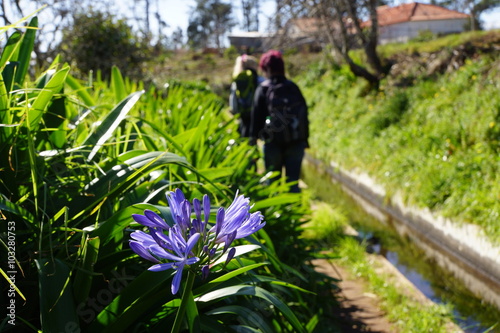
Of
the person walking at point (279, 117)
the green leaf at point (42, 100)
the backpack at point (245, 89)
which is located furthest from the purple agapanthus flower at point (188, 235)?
the backpack at point (245, 89)

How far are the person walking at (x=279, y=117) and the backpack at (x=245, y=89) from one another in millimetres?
799

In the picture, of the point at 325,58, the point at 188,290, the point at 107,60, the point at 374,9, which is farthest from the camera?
the point at 325,58

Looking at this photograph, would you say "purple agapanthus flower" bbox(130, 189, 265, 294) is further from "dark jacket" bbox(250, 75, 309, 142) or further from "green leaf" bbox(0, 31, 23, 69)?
"dark jacket" bbox(250, 75, 309, 142)

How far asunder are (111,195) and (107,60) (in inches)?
307

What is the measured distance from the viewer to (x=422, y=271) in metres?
4.80

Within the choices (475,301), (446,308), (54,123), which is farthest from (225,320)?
(475,301)

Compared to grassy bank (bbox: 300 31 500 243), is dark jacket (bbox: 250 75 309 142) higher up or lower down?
higher up

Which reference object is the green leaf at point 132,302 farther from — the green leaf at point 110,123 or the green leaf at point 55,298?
the green leaf at point 110,123

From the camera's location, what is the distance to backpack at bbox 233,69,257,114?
219 inches

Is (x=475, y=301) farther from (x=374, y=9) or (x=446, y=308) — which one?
(x=374, y=9)

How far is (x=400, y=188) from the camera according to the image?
20.9 feet

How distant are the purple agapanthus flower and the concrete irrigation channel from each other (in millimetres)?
3667

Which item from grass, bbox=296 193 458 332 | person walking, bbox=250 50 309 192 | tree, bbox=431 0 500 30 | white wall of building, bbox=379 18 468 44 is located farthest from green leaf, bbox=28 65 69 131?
tree, bbox=431 0 500 30

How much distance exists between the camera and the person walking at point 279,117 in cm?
463
